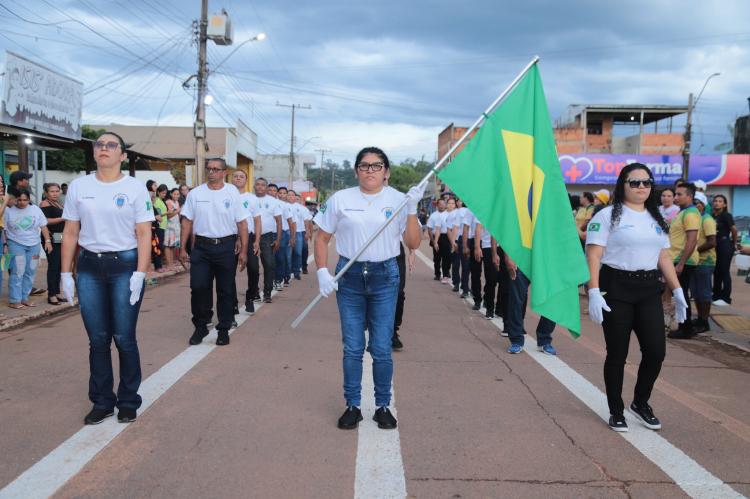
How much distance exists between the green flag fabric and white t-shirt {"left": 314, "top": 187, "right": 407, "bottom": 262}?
1.68 ft

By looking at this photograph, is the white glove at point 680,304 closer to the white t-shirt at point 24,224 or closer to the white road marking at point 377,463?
the white road marking at point 377,463

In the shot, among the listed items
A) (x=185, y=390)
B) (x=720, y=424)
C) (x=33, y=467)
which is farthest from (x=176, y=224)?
(x=720, y=424)

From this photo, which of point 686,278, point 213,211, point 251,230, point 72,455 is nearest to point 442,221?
point 251,230

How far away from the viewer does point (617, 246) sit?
14.6 ft

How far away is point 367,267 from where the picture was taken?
171 inches

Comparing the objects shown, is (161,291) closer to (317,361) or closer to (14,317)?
(14,317)

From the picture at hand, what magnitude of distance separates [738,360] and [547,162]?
3.97 metres

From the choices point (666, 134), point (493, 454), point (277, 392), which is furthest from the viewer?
point (666, 134)

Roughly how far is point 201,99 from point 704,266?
17924 millimetres

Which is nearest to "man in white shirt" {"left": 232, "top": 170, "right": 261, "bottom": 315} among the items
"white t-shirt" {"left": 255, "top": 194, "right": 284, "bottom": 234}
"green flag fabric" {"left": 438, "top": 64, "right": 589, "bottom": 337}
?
"white t-shirt" {"left": 255, "top": 194, "right": 284, "bottom": 234}

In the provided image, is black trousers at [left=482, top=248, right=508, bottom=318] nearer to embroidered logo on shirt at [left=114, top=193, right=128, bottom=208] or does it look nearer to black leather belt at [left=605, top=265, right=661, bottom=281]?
black leather belt at [left=605, top=265, right=661, bottom=281]

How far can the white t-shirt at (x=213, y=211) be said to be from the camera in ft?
22.9

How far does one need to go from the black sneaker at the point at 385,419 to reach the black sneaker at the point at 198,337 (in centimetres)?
325

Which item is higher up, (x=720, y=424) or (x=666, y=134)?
(x=666, y=134)
